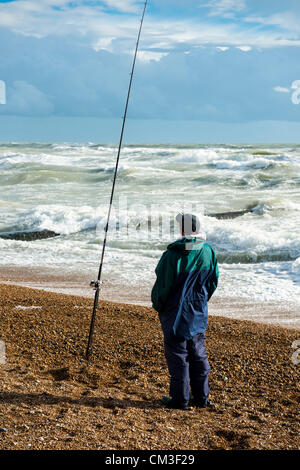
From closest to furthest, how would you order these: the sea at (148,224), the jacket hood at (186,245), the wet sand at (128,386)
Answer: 1. the wet sand at (128,386)
2. the jacket hood at (186,245)
3. the sea at (148,224)

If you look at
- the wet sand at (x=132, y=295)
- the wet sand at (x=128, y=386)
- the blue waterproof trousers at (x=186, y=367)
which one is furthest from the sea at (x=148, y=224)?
the blue waterproof trousers at (x=186, y=367)

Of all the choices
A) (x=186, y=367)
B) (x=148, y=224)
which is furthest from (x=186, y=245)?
(x=148, y=224)

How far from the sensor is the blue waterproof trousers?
376 centimetres

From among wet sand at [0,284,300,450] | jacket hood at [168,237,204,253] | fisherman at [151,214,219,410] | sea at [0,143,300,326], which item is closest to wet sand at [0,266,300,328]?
sea at [0,143,300,326]

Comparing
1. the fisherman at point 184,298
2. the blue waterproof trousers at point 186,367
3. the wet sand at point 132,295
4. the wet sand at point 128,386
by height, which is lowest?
the wet sand at point 132,295

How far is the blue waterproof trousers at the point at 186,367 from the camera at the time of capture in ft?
12.3

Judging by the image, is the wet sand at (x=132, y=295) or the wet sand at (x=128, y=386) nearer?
the wet sand at (x=128, y=386)

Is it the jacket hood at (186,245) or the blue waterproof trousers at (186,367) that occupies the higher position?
the jacket hood at (186,245)

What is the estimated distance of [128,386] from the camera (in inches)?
171

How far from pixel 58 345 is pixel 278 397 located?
2.18 metres

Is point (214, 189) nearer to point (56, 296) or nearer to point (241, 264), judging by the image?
point (241, 264)

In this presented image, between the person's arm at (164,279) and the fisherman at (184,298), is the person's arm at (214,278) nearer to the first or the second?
the fisherman at (184,298)

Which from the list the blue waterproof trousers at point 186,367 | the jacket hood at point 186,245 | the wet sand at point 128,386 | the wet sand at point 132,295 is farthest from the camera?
the wet sand at point 132,295

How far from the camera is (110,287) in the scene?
926 cm
